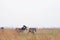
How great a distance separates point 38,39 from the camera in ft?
52.7

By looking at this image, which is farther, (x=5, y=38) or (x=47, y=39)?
(x=5, y=38)

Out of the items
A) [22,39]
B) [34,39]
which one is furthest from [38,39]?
[22,39]

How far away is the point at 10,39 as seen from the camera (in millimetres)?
16500

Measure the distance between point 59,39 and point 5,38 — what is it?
4.18m

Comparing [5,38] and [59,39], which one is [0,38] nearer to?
[5,38]

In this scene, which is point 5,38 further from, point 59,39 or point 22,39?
point 59,39

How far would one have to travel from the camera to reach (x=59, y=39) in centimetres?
1684

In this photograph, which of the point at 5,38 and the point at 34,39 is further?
the point at 5,38

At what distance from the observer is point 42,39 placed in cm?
1595

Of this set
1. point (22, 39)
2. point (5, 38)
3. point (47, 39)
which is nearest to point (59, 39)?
point (47, 39)

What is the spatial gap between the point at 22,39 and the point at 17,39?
0.39m

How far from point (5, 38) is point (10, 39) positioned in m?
0.70

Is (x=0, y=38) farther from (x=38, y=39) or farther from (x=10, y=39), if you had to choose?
(x=38, y=39)

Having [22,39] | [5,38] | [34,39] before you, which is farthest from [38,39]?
[5,38]
